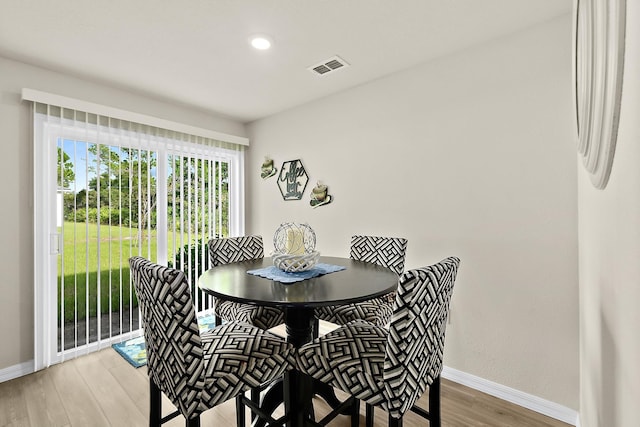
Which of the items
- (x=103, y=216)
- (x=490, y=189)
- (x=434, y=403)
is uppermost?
(x=490, y=189)

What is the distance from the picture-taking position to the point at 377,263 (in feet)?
8.08

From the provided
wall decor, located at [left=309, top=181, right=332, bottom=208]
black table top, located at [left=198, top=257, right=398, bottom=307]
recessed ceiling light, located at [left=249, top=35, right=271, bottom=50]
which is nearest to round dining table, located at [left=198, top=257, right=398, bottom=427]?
black table top, located at [left=198, top=257, right=398, bottom=307]

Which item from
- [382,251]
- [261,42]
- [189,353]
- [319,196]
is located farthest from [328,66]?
[189,353]

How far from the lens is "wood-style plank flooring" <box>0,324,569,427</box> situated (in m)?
1.91

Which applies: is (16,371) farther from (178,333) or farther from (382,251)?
(382,251)

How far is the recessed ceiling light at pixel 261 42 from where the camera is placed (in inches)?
85.6

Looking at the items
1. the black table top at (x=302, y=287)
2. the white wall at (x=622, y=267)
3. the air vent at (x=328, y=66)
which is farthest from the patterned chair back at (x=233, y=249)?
the white wall at (x=622, y=267)

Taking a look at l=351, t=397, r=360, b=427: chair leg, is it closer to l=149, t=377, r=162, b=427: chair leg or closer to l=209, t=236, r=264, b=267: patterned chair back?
l=149, t=377, r=162, b=427: chair leg

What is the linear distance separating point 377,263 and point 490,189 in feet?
3.18

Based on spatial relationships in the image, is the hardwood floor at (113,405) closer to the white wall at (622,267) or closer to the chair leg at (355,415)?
the chair leg at (355,415)

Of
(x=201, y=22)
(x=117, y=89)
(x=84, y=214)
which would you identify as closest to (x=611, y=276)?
(x=201, y=22)

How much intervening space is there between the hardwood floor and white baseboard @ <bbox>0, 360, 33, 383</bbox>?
0.06 m

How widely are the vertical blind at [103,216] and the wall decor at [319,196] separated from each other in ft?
4.36

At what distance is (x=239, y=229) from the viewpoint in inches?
160
